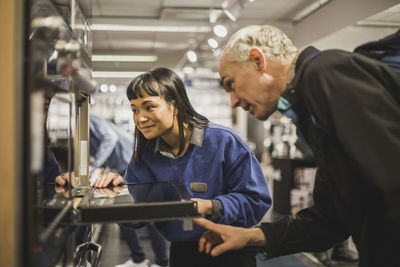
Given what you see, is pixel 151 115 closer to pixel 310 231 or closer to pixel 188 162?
pixel 188 162

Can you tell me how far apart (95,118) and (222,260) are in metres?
2.73

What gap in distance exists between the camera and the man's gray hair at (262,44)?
1076 millimetres

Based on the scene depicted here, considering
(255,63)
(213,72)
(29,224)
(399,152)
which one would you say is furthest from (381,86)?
(213,72)

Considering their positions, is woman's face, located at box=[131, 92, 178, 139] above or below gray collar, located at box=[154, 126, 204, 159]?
above

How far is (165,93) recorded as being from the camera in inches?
59.7

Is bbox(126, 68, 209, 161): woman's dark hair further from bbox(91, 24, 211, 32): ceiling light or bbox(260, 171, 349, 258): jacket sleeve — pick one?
bbox(91, 24, 211, 32): ceiling light

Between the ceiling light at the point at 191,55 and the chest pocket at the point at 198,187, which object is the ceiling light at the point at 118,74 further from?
the chest pocket at the point at 198,187

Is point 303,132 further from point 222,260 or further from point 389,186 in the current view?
point 222,260

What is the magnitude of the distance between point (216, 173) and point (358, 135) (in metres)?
0.71

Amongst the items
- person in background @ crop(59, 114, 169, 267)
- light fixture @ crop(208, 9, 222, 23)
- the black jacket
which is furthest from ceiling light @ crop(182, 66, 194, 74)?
the black jacket

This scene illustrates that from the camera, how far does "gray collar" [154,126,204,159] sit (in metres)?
1.49

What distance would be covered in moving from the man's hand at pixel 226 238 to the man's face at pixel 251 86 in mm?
378

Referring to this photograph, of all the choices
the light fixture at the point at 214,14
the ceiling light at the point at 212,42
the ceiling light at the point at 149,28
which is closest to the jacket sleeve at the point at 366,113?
the ceiling light at the point at 212,42

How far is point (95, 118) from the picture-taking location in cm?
383
